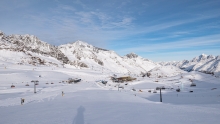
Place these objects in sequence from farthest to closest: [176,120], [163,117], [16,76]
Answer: [16,76] → [163,117] → [176,120]

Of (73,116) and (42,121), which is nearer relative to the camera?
(42,121)

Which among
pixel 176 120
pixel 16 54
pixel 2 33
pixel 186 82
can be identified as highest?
pixel 2 33

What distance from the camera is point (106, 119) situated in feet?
29.9

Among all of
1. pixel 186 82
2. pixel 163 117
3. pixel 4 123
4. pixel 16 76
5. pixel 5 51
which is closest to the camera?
pixel 163 117

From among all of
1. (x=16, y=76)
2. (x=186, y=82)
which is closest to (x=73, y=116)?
(x=16, y=76)

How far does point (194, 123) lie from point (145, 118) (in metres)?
2.61

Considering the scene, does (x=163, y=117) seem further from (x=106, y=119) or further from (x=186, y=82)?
(x=186, y=82)

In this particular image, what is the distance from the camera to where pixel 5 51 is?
12012 centimetres

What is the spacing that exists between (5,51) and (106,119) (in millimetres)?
140873

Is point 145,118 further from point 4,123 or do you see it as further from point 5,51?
point 5,51

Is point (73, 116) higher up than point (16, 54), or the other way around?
point (16, 54)

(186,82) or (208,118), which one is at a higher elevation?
(208,118)

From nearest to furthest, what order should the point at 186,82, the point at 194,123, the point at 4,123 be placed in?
the point at 194,123, the point at 4,123, the point at 186,82

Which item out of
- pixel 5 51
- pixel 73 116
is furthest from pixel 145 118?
pixel 5 51
